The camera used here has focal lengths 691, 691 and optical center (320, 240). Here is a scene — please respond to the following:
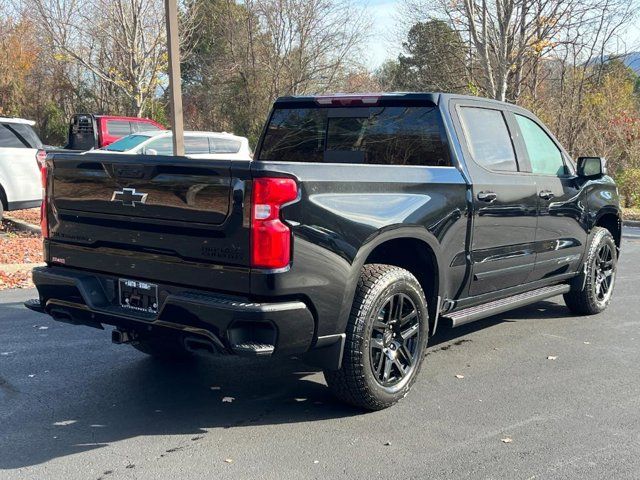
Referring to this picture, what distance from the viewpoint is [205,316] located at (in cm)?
352

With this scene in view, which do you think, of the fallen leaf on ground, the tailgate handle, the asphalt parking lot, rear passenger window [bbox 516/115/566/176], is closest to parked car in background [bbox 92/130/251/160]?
rear passenger window [bbox 516/115/566/176]

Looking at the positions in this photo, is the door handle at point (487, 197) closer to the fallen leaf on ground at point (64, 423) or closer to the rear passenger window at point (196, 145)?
the fallen leaf on ground at point (64, 423)

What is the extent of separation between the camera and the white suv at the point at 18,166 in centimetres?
1103

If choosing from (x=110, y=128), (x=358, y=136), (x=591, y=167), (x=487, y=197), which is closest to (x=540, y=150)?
(x=591, y=167)

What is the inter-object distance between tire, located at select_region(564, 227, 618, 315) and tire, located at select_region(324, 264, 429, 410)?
2.76 m

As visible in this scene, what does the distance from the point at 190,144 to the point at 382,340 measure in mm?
11243

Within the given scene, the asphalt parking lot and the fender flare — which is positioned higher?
the fender flare

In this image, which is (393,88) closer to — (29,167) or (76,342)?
(29,167)

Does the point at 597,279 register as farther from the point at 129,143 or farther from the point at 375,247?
the point at 129,143

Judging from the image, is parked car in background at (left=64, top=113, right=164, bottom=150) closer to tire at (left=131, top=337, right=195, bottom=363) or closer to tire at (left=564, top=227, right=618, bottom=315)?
tire at (left=564, top=227, right=618, bottom=315)

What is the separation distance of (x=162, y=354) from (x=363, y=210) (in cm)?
217

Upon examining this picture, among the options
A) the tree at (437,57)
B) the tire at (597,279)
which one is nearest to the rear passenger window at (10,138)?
the tire at (597,279)

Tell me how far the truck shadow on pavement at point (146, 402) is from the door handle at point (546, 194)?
7.69 feet

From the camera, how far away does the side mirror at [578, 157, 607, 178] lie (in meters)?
6.09
